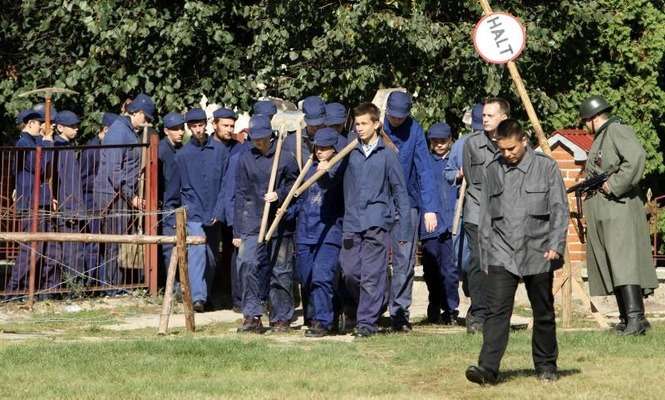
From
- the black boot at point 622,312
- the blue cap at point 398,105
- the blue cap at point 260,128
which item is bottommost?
A: the black boot at point 622,312

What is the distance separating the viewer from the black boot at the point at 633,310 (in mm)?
13664

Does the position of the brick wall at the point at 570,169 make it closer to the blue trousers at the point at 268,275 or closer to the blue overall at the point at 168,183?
the blue overall at the point at 168,183

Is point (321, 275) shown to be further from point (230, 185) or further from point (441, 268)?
point (230, 185)

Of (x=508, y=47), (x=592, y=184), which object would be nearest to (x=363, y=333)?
Result: (x=592, y=184)

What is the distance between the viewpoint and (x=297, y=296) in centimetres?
1783

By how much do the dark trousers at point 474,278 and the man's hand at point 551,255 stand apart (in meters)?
2.58

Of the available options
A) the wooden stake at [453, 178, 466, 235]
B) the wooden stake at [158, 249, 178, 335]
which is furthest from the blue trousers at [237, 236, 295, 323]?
the wooden stake at [453, 178, 466, 235]

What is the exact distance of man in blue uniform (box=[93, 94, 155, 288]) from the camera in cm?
1694

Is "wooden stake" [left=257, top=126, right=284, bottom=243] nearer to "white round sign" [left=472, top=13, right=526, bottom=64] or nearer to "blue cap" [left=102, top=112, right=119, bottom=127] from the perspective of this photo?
"white round sign" [left=472, top=13, right=526, bottom=64]

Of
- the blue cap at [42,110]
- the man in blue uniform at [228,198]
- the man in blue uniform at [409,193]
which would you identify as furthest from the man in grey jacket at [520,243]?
the blue cap at [42,110]

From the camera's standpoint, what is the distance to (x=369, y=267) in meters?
14.0

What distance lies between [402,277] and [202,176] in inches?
126

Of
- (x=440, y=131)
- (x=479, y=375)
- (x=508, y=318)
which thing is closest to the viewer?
(x=479, y=375)

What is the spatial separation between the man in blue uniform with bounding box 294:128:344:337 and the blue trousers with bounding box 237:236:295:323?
7.2 inches
